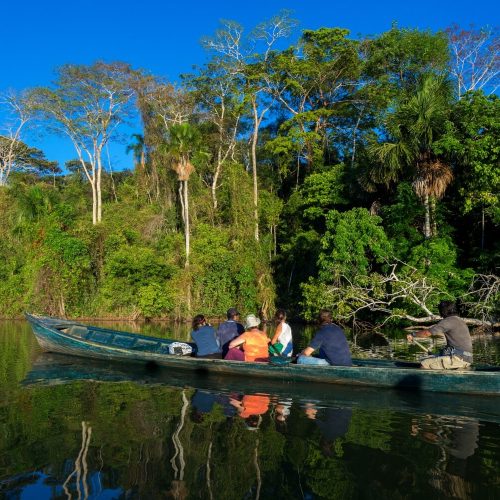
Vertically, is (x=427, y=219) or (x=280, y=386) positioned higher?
(x=427, y=219)

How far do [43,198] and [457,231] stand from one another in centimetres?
2141

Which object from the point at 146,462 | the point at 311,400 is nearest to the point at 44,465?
the point at 146,462

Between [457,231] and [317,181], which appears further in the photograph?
[317,181]

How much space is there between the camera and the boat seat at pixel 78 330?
14305 mm

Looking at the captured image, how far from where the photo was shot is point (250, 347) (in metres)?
9.98

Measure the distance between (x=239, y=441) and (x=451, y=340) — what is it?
438 centimetres

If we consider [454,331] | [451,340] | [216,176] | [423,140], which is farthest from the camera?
[216,176]

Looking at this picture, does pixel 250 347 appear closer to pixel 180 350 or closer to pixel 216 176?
pixel 180 350

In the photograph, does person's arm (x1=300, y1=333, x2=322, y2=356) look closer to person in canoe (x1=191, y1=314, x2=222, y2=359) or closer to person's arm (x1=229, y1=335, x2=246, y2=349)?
person's arm (x1=229, y1=335, x2=246, y2=349)

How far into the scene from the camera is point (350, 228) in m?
23.0

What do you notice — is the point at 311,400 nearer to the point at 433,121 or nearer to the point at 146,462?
the point at 146,462

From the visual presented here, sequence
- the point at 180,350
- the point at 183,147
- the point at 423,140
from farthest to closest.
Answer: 1. the point at 183,147
2. the point at 423,140
3. the point at 180,350

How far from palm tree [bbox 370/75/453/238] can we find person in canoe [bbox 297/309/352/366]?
1454cm

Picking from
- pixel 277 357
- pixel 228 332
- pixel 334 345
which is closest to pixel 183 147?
pixel 228 332
